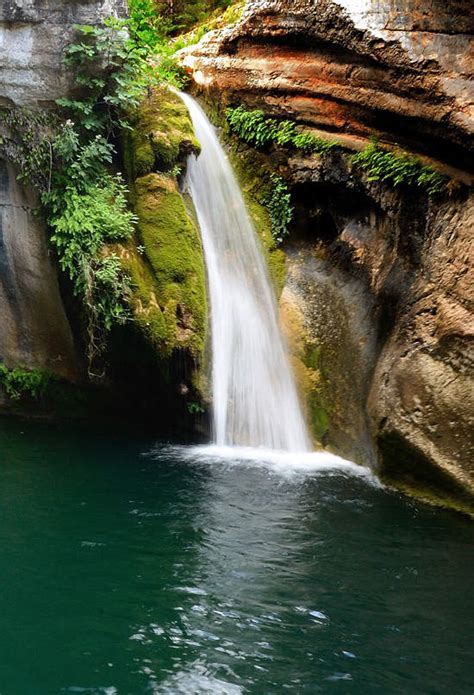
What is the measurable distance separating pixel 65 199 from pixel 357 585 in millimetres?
6003

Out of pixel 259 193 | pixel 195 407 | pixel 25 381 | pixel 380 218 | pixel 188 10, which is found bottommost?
pixel 195 407

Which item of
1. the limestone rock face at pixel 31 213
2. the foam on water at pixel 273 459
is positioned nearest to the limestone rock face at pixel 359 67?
the limestone rock face at pixel 31 213

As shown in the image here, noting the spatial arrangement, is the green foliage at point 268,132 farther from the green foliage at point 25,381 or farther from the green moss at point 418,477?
the green foliage at point 25,381

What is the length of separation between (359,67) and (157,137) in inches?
107

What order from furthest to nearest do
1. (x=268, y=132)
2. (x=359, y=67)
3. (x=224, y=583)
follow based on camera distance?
(x=268, y=132) → (x=359, y=67) → (x=224, y=583)

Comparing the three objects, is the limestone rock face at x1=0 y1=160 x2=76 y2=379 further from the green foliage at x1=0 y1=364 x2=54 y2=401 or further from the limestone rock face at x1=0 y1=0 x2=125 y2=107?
the limestone rock face at x1=0 y1=0 x2=125 y2=107

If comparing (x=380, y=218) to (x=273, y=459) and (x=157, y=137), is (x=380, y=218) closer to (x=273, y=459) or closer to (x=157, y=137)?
(x=157, y=137)

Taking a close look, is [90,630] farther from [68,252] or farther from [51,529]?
[68,252]

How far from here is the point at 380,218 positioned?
9297 mm

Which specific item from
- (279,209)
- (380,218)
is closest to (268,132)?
(279,209)

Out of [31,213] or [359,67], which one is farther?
[31,213]

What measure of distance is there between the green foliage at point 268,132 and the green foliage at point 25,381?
450 cm

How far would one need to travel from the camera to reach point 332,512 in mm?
7320

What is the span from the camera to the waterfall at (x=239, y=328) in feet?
30.6
